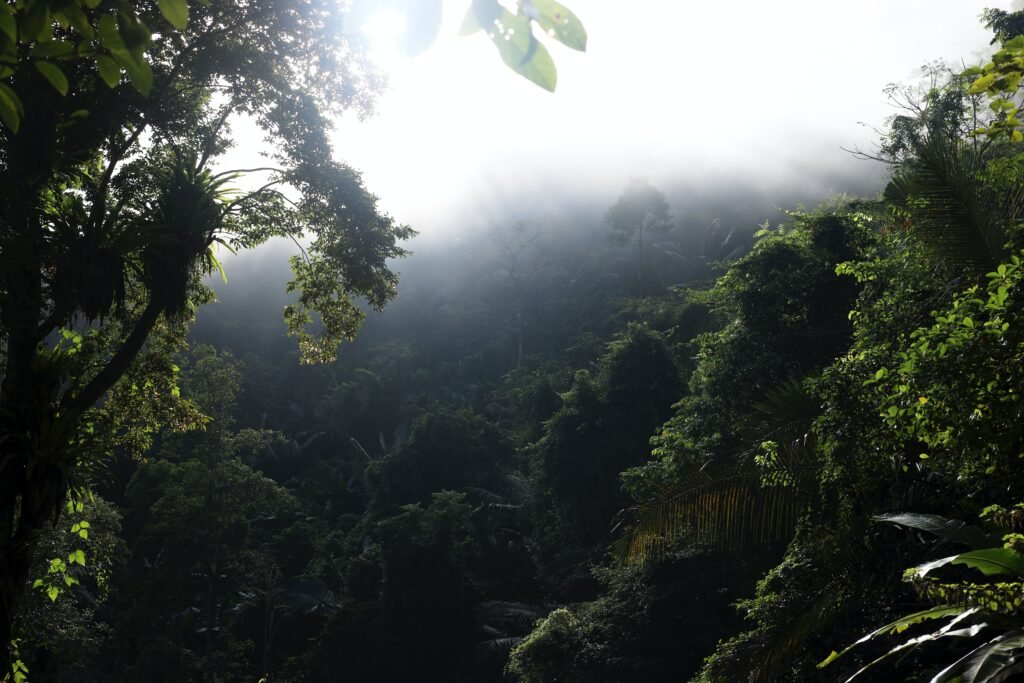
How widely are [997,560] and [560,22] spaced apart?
3292 mm

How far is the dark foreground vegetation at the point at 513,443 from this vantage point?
4.83 metres

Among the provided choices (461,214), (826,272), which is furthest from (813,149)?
(826,272)

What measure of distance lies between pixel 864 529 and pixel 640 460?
49.2 feet

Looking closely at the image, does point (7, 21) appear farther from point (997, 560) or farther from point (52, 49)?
point (997, 560)

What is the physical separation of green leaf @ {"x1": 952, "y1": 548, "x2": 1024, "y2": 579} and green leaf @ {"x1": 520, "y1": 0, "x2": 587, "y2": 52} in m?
3.13

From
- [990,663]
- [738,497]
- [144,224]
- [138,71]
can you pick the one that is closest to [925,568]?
[990,663]

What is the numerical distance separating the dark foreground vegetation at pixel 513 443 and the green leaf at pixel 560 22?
0.71 metres

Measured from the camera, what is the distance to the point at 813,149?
65875 mm

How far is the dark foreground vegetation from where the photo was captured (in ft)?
15.9

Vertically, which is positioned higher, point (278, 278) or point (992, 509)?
point (278, 278)

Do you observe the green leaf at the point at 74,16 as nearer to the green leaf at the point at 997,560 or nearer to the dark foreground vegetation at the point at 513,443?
the dark foreground vegetation at the point at 513,443

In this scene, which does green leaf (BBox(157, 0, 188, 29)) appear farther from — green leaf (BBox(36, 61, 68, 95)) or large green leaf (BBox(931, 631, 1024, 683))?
large green leaf (BBox(931, 631, 1024, 683))

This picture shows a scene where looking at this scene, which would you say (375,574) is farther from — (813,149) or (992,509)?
(813,149)

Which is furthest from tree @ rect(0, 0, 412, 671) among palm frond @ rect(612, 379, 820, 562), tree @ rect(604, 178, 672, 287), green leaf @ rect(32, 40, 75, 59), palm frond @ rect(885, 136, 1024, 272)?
tree @ rect(604, 178, 672, 287)
